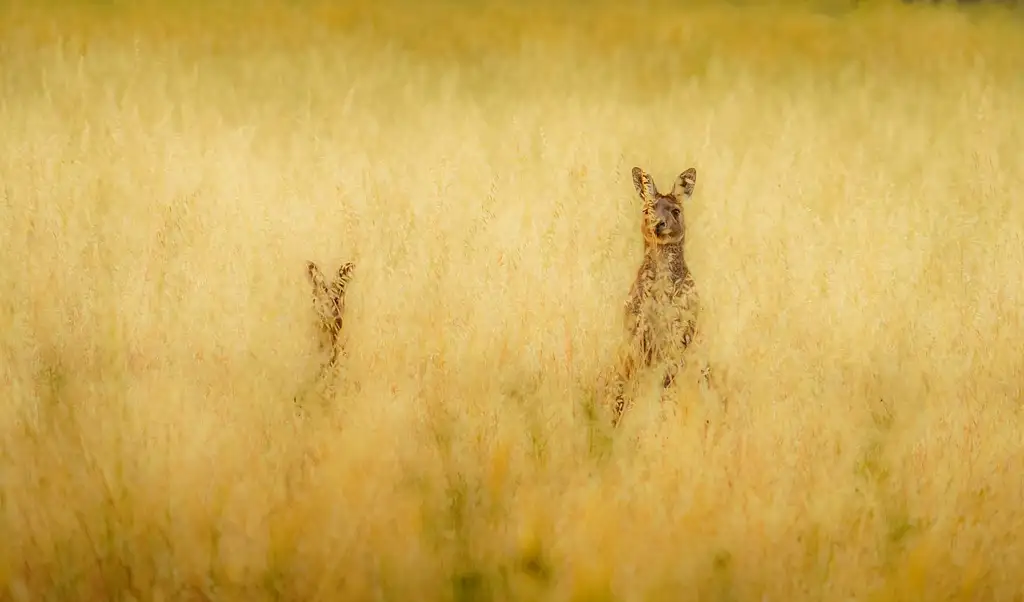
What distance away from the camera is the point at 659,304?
452cm

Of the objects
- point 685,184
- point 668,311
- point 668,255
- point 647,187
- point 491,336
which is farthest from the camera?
point 685,184

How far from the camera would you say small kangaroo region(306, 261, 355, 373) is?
4.61 meters

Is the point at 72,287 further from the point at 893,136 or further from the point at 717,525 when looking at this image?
the point at 893,136

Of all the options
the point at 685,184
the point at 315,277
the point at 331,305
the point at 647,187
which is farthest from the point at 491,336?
the point at 685,184

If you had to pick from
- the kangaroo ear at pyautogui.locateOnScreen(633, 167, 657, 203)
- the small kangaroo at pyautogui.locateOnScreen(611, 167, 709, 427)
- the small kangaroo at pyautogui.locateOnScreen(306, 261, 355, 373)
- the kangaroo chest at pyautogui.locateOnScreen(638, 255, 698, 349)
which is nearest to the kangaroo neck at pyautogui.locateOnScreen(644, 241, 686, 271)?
the small kangaroo at pyautogui.locateOnScreen(611, 167, 709, 427)

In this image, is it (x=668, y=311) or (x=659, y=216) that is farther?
(x=659, y=216)

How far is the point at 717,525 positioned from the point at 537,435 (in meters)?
0.84

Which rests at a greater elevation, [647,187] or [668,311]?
[647,187]

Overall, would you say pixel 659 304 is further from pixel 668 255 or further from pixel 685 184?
pixel 685 184

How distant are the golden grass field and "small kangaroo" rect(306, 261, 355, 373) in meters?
0.08

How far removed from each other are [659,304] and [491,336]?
0.75 metres

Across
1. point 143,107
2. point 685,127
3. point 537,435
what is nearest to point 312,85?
point 143,107

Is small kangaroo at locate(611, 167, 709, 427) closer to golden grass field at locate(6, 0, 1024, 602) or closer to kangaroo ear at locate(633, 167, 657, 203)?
kangaroo ear at locate(633, 167, 657, 203)

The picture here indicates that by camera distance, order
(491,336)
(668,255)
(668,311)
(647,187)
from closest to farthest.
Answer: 1. (668,311)
2. (491,336)
3. (668,255)
4. (647,187)
